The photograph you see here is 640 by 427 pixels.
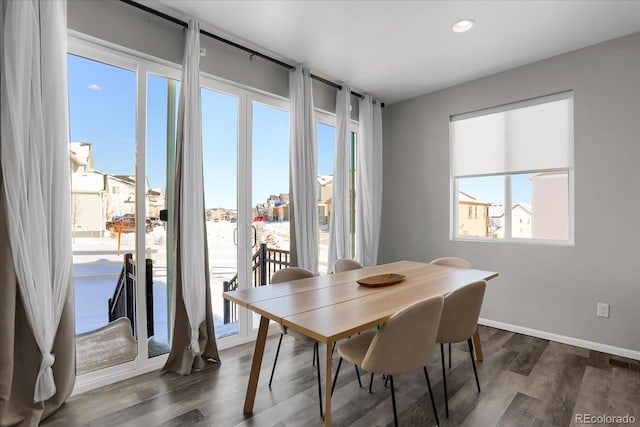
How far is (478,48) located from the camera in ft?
9.90

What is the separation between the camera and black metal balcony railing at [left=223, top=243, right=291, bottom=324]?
3127 mm

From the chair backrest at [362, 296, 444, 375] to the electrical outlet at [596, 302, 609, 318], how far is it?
2.32 m

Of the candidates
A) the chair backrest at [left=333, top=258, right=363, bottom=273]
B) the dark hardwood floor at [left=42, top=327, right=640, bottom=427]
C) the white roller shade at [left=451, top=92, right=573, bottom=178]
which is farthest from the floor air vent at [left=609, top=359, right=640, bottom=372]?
the chair backrest at [left=333, top=258, right=363, bottom=273]

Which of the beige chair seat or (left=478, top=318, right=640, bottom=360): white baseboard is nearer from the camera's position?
the beige chair seat

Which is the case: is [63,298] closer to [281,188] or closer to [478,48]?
[281,188]

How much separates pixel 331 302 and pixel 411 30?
2.33m

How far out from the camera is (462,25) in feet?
8.65

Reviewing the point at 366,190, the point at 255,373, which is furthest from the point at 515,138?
the point at 255,373

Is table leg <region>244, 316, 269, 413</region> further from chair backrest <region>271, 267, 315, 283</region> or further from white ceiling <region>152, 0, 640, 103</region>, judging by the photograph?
white ceiling <region>152, 0, 640, 103</region>

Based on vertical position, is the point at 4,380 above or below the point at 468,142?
below

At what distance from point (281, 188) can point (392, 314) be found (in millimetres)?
2132

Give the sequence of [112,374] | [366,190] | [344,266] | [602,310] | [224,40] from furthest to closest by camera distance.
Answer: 1. [366,190]
2. [344,266]
3. [602,310]
4. [224,40]
5. [112,374]

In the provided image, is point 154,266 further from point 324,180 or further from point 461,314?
point 461,314

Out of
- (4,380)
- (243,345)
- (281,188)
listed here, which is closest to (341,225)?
(281,188)
